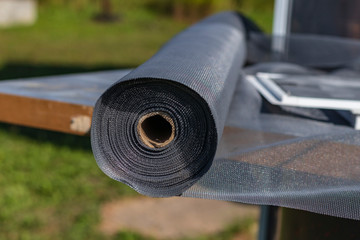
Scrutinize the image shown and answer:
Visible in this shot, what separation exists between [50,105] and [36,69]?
6054 millimetres

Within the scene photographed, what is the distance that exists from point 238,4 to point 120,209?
36.4ft

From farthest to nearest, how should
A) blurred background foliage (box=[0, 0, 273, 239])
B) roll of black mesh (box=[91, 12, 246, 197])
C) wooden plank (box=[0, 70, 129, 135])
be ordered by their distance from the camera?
1. blurred background foliage (box=[0, 0, 273, 239])
2. wooden plank (box=[0, 70, 129, 135])
3. roll of black mesh (box=[91, 12, 246, 197])

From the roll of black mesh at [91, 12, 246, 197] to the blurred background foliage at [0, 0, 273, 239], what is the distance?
7.33 feet

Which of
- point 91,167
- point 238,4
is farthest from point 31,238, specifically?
point 238,4

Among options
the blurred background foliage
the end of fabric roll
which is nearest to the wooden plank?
the end of fabric roll

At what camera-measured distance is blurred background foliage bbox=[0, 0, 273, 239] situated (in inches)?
145

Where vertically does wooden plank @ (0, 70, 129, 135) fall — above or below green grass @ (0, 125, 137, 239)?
above

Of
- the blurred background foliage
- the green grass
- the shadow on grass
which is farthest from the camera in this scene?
the shadow on grass

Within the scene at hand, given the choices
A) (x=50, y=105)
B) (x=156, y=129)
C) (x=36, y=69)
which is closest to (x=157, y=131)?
(x=156, y=129)

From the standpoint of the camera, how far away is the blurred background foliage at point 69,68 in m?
3.68

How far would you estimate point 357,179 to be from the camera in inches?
53.0

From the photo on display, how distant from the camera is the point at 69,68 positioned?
7.98m

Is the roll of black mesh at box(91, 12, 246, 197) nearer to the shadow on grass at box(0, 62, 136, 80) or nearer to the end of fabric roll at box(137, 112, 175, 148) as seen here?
the end of fabric roll at box(137, 112, 175, 148)

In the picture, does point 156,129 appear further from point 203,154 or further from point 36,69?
point 36,69
